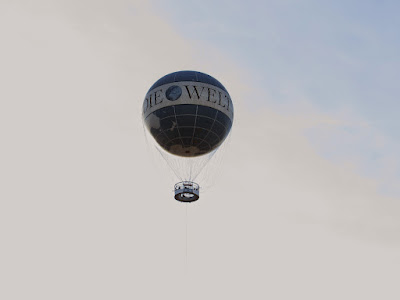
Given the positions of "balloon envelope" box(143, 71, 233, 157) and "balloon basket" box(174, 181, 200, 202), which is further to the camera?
"balloon envelope" box(143, 71, 233, 157)

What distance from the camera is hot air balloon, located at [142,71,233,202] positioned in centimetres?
4119

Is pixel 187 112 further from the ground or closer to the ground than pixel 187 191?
further from the ground

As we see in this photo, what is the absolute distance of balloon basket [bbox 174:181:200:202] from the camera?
41.0 meters

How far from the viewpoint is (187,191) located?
40906 mm

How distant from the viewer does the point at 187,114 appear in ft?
135

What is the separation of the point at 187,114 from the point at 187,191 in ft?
19.1

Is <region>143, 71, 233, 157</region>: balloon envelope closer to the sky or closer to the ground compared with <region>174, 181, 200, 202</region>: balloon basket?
closer to the sky

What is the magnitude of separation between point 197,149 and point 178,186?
12.6ft

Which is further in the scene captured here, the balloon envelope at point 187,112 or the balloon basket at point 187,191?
the balloon envelope at point 187,112

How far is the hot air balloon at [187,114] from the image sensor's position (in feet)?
135

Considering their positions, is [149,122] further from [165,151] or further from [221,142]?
[221,142]

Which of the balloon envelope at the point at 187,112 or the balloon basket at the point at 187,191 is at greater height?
the balloon envelope at the point at 187,112

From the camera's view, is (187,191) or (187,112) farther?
(187,112)

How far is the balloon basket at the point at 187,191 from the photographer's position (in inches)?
1614
